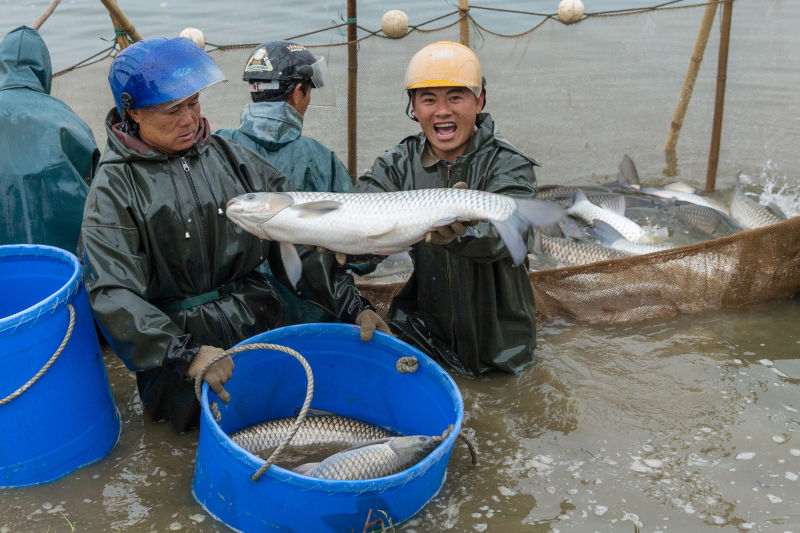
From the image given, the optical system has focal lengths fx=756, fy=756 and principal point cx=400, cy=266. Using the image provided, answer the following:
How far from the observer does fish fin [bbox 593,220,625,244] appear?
624 cm

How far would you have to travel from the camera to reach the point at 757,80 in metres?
10.4

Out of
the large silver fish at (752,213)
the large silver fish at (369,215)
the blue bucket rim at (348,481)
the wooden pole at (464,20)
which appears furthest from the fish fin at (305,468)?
the large silver fish at (752,213)

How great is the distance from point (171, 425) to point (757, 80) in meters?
9.56

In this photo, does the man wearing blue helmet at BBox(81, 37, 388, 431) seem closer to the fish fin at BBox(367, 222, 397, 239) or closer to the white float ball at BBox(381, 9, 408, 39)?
the fish fin at BBox(367, 222, 397, 239)

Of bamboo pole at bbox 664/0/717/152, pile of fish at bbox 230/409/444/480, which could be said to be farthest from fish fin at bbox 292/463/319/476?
bamboo pole at bbox 664/0/717/152

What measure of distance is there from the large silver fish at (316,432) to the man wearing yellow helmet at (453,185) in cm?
94

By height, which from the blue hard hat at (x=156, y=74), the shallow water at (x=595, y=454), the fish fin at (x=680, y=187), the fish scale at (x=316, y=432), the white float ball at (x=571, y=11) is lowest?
the shallow water at (x=595, y=454)

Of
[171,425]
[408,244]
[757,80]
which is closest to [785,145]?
[757,80]

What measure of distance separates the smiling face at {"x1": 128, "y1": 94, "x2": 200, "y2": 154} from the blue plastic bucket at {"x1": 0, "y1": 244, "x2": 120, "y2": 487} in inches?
25.6

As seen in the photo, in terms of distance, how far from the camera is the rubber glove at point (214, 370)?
123 inches

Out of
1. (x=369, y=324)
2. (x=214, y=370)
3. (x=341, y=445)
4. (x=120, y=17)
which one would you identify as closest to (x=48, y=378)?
(x=214, y=370)

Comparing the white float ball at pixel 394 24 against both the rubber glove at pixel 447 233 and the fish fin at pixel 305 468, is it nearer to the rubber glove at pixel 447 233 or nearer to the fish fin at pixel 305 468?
the rubber glove at pixel 447 233

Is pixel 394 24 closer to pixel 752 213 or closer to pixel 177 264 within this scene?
pixel 752 213

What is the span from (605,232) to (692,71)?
8.07 feet
